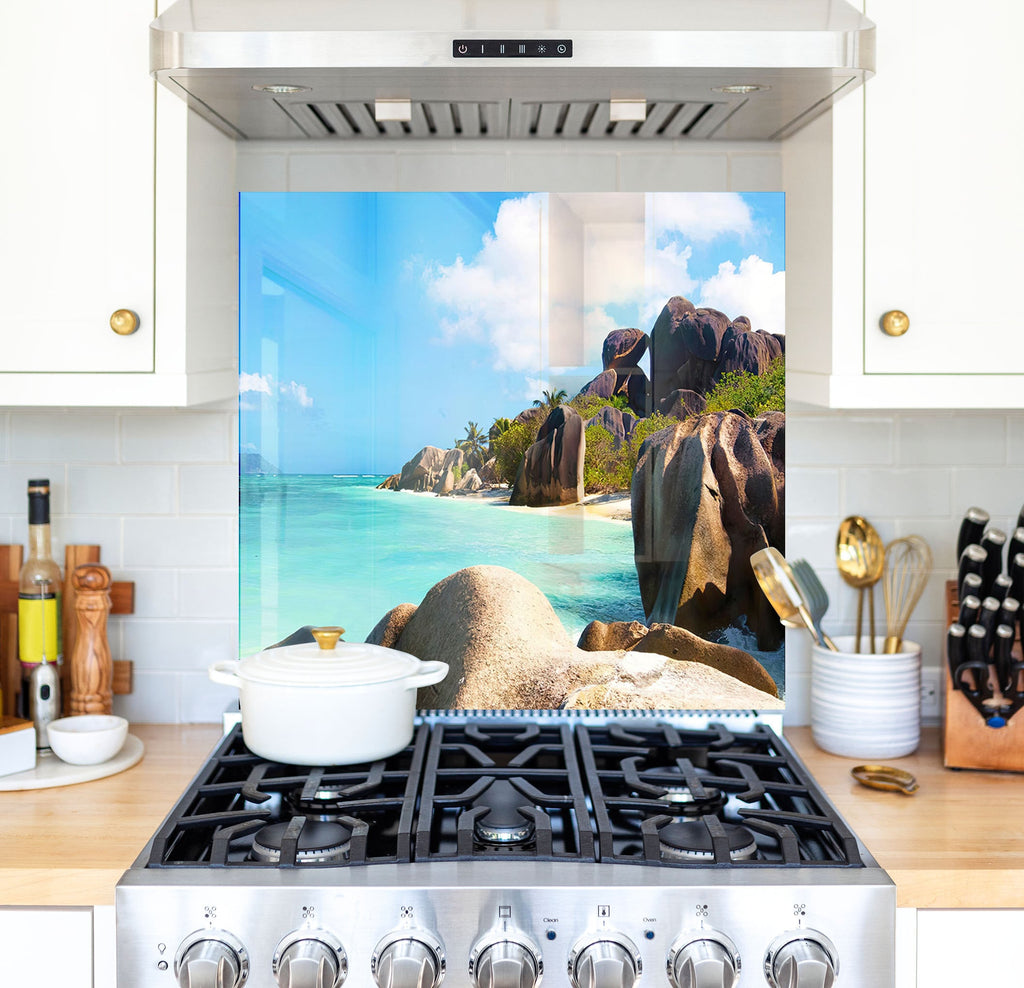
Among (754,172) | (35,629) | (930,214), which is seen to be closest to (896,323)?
(930,214)

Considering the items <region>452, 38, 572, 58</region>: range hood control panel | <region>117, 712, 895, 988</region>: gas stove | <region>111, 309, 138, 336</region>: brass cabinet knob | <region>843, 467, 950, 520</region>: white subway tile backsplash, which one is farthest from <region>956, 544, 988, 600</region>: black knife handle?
<region>111, 309, 138, 336</region>: brass cabinet knob

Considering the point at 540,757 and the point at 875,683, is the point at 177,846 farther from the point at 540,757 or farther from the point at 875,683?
the point at 875,683

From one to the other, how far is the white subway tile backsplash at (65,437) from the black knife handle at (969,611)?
1561mm

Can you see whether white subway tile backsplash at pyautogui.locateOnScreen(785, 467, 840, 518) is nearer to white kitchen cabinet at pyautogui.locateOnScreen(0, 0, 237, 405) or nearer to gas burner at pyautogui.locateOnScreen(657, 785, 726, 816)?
gas burner at pyautogui.locateOnScreen(657, 785, 726, 816)

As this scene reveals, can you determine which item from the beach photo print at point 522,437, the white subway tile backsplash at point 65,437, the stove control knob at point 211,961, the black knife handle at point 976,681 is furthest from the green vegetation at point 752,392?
the stove control knob at point 211,961

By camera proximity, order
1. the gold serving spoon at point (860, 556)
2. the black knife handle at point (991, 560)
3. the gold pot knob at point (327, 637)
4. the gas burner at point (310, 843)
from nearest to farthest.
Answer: the gas burner at point (310, 843) < the gold pot knob at point (327, 637) < the black knife handle at point (991, 560) < the gold serving spoon at point (860, 556)

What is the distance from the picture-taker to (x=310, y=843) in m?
1.50

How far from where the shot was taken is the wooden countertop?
1438mm

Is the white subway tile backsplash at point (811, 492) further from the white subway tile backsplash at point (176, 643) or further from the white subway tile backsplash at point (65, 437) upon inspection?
the white subway tile backsplash at point (65, 437)

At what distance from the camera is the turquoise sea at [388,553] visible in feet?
6.89

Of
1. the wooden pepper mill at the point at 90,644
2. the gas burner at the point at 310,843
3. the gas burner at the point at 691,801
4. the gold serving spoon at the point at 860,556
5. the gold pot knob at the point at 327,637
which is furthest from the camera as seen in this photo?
the gold serving spoon at the point at 860,556

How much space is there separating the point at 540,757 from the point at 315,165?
1167 millimetres

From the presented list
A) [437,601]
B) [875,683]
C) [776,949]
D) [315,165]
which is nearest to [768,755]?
[875,683]

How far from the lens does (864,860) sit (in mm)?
1482
